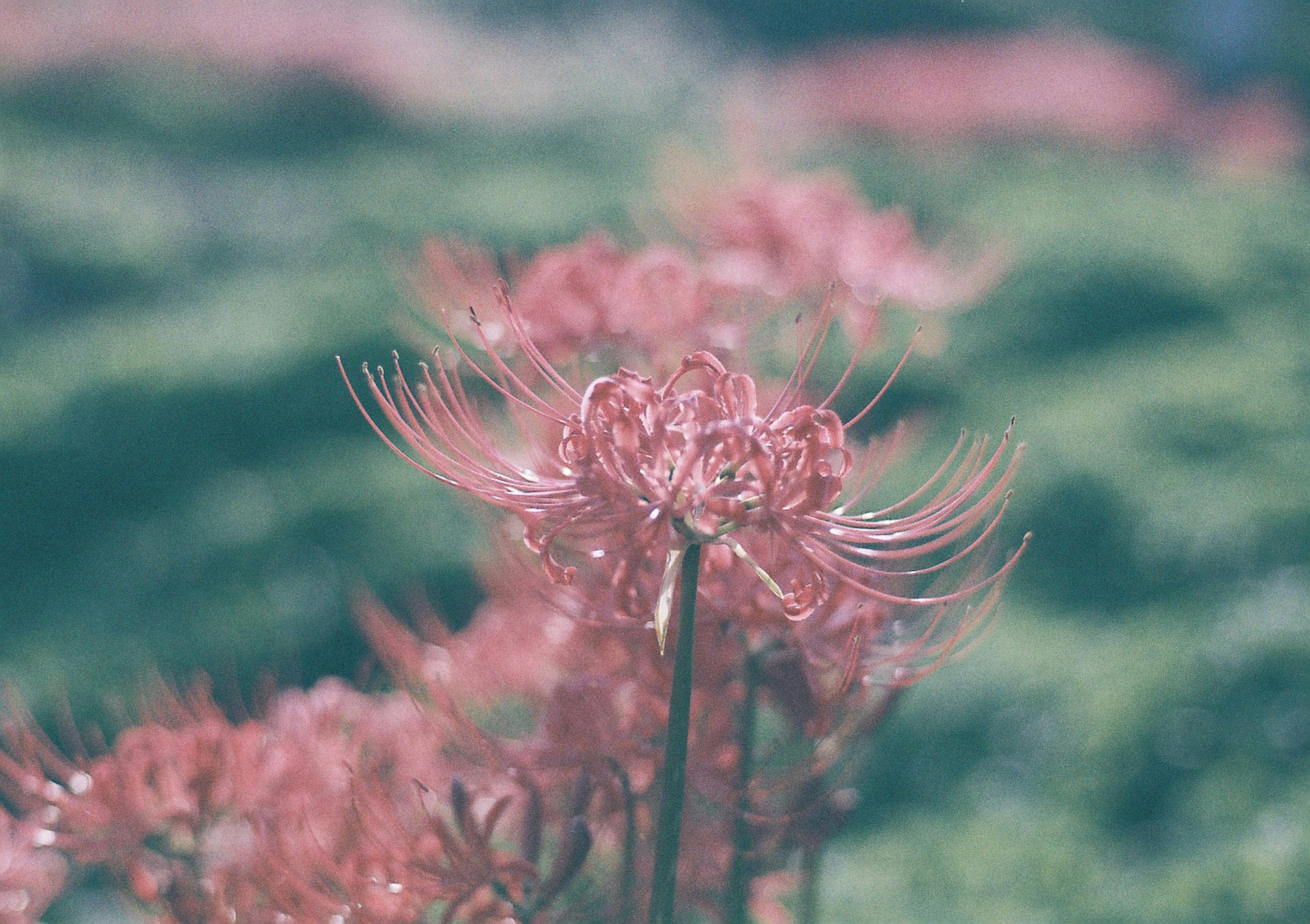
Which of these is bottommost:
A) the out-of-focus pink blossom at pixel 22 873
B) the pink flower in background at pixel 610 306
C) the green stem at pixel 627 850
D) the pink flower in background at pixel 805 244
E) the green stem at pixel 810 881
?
the out-of-focus pink blossom at pixel 22 873

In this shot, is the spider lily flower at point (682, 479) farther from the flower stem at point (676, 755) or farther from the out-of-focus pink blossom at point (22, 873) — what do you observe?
the out-of-focus pink blossom at point (22, 873)

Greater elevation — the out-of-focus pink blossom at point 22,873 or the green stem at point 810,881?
the green stem at point 810,881

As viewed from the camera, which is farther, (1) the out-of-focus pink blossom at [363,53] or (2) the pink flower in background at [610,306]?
(1) the out-of-focus pink blossom at [363,53]

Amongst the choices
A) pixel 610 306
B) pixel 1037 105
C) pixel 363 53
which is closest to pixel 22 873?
pixel 610 306

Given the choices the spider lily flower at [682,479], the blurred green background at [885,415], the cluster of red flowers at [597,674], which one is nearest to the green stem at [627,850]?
the cluster of red flowers at [597,674]

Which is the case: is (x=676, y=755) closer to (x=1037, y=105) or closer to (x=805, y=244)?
(x=805, y=244)

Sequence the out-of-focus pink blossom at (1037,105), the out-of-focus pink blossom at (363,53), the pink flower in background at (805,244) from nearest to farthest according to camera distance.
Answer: the pink flower in background at (805,244), the out-of-focus pink blossom at (363,53), the out-of-focus pink blossom at (1037,105)

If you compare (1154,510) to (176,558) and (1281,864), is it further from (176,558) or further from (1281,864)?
(176,558)
